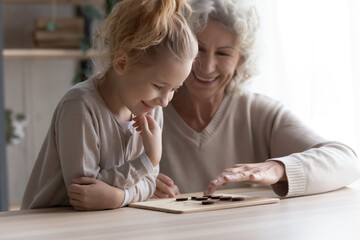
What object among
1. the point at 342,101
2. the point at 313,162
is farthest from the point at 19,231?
the point at 342,101

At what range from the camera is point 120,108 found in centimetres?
152

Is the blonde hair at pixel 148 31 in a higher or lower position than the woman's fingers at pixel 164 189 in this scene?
higher

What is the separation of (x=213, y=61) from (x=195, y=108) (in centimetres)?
22

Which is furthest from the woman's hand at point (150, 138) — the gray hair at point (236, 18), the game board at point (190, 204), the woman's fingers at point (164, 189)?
the gray hair at point (236, 18)

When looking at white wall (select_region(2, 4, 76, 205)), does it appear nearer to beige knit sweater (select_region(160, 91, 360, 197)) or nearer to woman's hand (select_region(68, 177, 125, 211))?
beige knit sweater (select_region(160, 91, 360, 197))

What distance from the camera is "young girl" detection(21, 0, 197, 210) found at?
141cm

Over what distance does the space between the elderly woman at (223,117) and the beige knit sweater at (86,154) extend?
0.50 meters

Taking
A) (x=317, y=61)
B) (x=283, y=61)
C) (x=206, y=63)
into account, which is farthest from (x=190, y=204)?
(x=283, y=61)

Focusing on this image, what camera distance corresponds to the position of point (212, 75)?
6.70ft

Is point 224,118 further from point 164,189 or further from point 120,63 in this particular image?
point 120,63

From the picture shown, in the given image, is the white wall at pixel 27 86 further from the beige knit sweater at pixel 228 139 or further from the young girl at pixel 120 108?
the young girl at pixel 120 108

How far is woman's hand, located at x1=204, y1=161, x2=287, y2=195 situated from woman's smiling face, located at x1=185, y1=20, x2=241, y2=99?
19.5 inches

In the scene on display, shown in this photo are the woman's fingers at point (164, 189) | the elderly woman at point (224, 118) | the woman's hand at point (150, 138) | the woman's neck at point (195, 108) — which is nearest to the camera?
the woman's hand at point (150, 138)

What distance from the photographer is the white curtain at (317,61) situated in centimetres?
219
